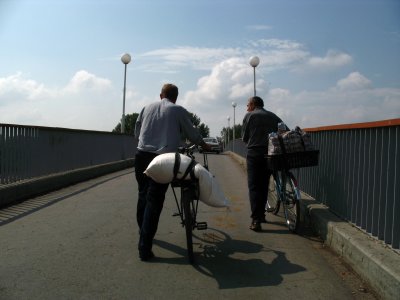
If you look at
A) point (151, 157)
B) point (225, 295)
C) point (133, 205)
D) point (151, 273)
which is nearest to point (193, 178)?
point (151, 157)

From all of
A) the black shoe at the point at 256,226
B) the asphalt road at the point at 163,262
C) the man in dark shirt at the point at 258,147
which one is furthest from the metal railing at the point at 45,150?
the black shoe at the point at 256,226

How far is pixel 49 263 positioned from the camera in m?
4.56

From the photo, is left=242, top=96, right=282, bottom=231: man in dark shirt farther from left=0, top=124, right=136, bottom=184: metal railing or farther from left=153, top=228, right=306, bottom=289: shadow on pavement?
left=0, top=124, right=136, bottom=184: metal railing

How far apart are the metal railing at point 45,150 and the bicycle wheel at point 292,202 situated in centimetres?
520

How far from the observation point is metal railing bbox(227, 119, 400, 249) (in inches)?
162

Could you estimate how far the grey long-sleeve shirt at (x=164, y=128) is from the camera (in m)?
4.94

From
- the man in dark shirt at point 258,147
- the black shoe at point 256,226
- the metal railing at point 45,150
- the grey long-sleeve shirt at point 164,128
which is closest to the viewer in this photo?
the grey long-sleeve shirt at point 164,128

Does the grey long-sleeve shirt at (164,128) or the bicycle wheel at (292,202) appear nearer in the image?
the grey long-sleeve shirt at (164,128)

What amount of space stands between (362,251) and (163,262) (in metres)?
1.95

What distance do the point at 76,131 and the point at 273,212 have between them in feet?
24.5

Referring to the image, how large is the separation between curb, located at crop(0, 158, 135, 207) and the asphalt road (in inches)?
34.8

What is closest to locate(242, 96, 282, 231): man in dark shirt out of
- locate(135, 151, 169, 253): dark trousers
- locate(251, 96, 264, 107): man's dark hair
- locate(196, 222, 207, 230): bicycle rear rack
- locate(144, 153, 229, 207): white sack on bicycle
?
locate(251, 96, 264, 107): man's dark hair

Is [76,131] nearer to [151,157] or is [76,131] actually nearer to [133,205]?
[133,205]

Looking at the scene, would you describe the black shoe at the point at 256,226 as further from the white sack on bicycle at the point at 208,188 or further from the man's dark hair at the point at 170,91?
the man's dark hair at the point at 170,91
